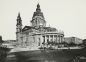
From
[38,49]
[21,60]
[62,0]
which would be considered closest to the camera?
[21,60]

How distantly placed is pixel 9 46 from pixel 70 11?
2515 millimetres

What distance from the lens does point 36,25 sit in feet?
45.7

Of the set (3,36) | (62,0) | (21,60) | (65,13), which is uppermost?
(62,0)

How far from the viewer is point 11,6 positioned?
7.12 meters

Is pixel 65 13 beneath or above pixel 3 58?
above

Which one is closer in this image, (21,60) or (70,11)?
(21,60)

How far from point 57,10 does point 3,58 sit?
2.50 m

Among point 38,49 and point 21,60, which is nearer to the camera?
point 21,60

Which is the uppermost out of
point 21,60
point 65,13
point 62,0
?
point 62,0

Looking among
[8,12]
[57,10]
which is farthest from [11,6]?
[57,10]

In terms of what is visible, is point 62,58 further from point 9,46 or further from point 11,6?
point 11,6

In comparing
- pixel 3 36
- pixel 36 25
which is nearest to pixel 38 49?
pixel 3 36

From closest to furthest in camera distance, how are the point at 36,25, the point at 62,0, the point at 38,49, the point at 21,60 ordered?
the point at 21,60 < the point at 62,0 < the point at 38,49 < the point at 36,25

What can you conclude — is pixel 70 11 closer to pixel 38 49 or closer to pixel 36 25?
pixel 38 49
